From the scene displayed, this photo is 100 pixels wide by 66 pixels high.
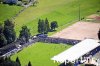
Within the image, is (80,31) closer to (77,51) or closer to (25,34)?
(25,34)

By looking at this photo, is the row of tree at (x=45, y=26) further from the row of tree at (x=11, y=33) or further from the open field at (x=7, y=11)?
the open field at (x=7, y=11)

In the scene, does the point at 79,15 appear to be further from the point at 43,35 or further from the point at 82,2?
the point at 43,35

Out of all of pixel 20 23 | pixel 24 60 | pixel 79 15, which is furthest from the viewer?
pixel 79 15

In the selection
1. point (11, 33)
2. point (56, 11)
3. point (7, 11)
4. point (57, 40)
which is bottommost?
point (57, 40)

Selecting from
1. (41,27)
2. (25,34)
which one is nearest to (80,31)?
(41,27)

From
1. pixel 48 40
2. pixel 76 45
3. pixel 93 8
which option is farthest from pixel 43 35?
pixel 93 8

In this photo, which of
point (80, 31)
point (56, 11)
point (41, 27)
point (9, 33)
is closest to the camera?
point (9, 33)

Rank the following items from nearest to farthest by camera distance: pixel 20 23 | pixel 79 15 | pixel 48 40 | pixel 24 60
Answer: pixel 24 60 < pixel 48 40 < pixel 20 23 < pixel 79 15

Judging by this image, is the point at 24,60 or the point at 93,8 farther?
the point at 93,8

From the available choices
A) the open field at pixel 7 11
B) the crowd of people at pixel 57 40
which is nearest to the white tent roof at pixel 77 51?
the crowd of people at pixel 57 40
